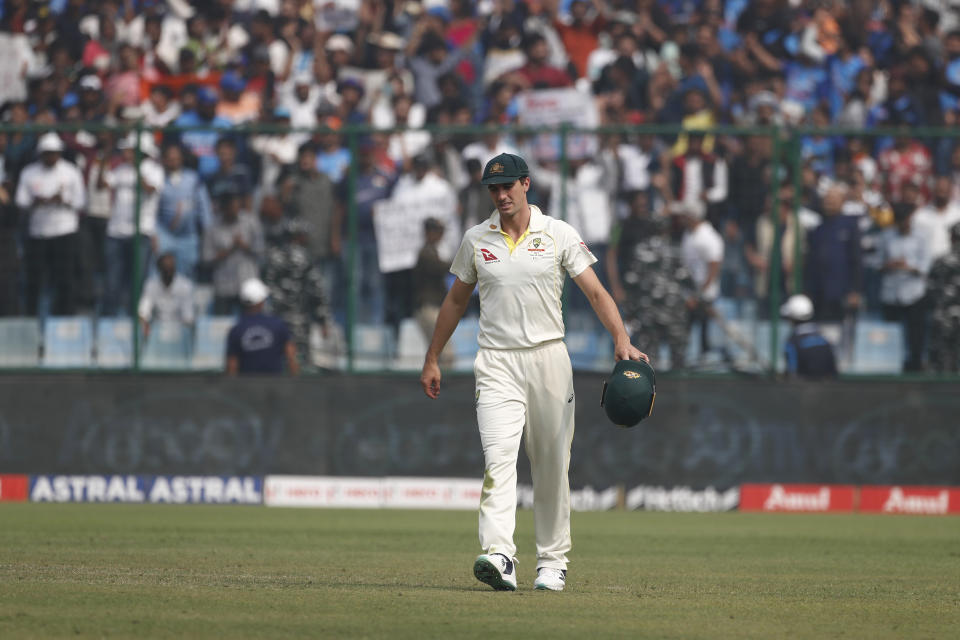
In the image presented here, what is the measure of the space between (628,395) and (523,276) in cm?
85

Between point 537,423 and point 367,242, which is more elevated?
point 367,242

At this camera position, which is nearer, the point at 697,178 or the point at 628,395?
the point at 628,395

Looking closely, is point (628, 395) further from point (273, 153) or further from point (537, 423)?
point (273, 153)

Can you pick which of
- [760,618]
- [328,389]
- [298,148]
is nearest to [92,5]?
[298,148]

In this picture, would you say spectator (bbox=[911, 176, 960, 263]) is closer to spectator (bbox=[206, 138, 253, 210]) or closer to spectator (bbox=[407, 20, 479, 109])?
spectator (bbox=[407, 20, 479, 109])

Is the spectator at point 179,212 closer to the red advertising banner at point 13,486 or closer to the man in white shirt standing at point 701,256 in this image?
the red advertising banner at point 13,486

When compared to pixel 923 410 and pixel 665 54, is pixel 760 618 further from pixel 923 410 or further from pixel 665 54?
pixel 665 54

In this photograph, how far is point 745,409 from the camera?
1605 centimetres

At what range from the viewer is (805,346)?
16141 mm

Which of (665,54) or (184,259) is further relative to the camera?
(665,54)

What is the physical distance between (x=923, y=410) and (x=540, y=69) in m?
6.48

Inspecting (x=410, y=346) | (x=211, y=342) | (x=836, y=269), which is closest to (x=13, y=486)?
(x=211, y=342)

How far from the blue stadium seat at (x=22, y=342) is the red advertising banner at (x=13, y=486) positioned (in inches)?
46.8

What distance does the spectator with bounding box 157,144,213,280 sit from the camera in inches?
629
